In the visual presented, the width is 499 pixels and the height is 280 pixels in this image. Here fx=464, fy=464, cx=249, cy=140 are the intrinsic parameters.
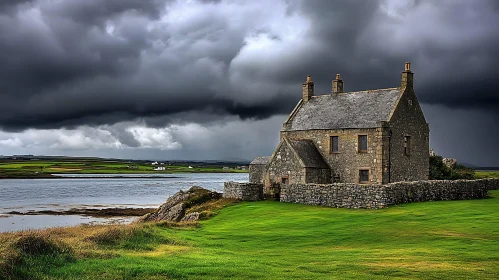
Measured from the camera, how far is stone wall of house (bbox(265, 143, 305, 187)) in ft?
129

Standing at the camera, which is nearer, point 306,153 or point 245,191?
point 245,191

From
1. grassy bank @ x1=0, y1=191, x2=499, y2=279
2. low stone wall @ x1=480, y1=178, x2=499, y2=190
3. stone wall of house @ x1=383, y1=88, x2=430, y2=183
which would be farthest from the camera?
low stone wall @ x1=480, y1=178, x2=499, y2=190

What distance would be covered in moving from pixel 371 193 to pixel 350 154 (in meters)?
10.7

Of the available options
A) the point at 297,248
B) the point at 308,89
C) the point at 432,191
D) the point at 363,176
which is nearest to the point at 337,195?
the point at 432,191

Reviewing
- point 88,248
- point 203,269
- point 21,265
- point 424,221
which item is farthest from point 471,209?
point 21,265

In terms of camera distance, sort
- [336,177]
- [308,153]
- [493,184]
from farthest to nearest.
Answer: [493,184] < [336,177] < [308,153]

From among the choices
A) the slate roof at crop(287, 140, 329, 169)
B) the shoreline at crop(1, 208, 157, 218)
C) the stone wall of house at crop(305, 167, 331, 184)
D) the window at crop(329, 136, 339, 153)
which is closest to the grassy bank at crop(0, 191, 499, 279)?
the stone wall of house at crop(305, 167, 331, 184)

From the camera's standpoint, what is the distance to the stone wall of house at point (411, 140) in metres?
40.5

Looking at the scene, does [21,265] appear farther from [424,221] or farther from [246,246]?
[424,221]

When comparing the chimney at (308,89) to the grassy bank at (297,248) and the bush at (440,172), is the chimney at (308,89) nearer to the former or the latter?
the bush at (440,172)

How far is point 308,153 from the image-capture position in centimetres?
4162

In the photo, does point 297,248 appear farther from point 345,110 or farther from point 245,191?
point 345,110

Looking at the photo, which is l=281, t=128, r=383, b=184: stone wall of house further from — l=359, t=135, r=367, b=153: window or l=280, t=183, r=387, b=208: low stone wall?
l=280, t=183, r=387, b=208: low stone wall

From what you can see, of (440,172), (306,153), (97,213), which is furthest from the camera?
(97,213)
